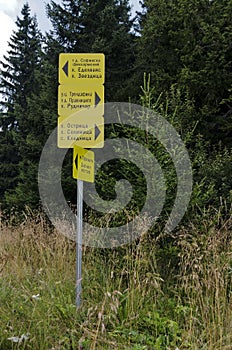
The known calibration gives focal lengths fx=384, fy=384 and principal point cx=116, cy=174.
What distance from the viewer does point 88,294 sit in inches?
124

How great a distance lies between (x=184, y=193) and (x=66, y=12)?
1240cm

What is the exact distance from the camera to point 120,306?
2879 millimetres

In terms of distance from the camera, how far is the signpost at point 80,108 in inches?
119

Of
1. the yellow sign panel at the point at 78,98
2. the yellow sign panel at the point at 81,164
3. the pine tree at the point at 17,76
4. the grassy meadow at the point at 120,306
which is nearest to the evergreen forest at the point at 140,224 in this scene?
the grassy meadow at the point at 120,306

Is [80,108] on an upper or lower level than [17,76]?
lower

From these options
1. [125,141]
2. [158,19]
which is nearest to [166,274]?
[125,141]

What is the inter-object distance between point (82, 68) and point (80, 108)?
1.10 ft

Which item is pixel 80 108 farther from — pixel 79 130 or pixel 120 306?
pixel 120 306

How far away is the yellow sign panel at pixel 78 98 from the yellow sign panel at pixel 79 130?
52mm

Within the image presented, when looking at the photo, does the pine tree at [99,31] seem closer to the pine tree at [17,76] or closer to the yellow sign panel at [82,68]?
the pine tree at [17,76]

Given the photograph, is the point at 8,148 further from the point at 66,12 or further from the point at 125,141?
the point at 125,141

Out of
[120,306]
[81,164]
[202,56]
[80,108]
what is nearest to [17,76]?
[202,56]

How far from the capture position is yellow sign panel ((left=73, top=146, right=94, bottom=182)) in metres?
3.00

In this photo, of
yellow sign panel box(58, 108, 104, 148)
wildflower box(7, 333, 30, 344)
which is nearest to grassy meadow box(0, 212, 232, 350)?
wildflower box(7, 333, 30, 344)
